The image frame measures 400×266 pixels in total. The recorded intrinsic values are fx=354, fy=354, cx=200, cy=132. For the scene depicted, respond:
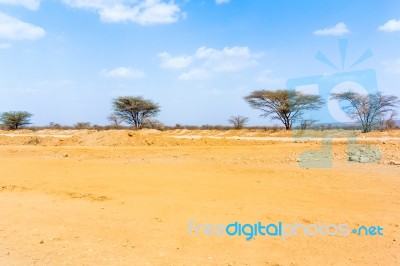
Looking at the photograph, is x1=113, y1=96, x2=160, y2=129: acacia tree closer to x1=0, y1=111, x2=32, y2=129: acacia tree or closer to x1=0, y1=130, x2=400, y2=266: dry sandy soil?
x1=0, y1=111, x2=32, y2=129: acacia tree

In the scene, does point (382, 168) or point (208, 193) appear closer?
point (208, 193)

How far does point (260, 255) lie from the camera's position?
4.37m

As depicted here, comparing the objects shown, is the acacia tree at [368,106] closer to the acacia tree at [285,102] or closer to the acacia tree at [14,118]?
the acacia tree at [285,102]

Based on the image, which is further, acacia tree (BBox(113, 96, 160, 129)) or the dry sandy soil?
acacia tree (BBox(113, 96, 160, 129))

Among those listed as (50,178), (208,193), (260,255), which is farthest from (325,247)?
(50,178)

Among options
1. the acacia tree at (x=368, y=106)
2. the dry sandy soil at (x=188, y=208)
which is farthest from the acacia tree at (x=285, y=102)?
the dry sandy soil at (x=188, y=208)

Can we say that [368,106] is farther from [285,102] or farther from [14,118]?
[14,118]

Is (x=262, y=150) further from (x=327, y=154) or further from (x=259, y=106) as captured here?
(x=259, y=106)

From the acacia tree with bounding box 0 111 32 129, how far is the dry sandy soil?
3570cm

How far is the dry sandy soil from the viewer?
14.4ft

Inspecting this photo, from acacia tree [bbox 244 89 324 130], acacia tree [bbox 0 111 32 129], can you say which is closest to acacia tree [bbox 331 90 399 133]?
acacia tree [bbox 244 89 324 130]

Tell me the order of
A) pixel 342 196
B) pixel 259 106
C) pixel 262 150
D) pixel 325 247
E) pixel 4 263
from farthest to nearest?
pixel 259 106
pixel 262 150
pixel 342 196
pixel 325 247
pixel 4 263

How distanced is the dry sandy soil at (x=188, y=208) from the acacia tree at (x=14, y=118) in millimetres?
35697

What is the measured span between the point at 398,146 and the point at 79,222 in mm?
10828
